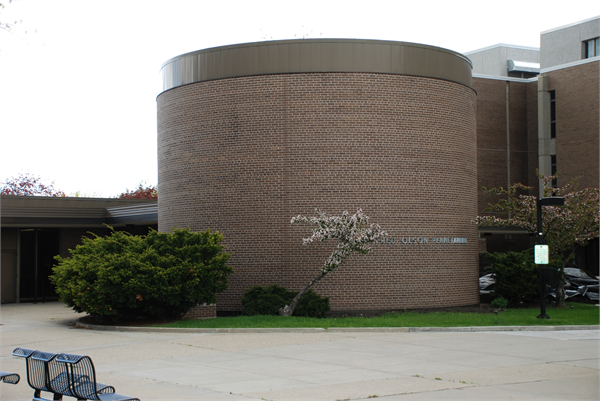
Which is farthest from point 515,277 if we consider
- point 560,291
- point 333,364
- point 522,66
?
point 522,66

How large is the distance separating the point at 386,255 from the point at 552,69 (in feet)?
77.1

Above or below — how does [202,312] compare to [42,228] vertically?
below

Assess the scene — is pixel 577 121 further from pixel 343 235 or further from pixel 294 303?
pixel 294 303

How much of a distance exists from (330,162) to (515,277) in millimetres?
8519

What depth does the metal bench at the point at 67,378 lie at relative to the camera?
8.05 meters

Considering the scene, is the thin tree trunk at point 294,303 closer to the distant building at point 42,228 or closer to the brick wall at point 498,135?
the distant building at point 42,228

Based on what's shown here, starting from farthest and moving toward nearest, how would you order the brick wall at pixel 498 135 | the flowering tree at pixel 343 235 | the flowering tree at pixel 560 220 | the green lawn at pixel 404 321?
the brick wall at pixel 498 135 → the flowering tree at pixel 560 220 → the flowering tree at pixel 343 235 → the green lawn at pixel 404 321

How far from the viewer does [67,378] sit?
322 inches

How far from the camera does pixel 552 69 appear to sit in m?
40.6

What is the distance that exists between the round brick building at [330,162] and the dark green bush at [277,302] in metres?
1.17

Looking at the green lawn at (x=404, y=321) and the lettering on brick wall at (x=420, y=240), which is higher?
the lettering on brick wall at (x=420, y=240)

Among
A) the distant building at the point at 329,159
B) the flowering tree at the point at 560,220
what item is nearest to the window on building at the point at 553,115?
the flowering tree at the point at 560,220

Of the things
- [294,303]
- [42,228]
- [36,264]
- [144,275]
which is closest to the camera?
[144,275]

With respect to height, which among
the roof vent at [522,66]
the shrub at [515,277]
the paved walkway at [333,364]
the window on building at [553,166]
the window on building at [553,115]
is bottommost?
the paved walkway at [333,364]
